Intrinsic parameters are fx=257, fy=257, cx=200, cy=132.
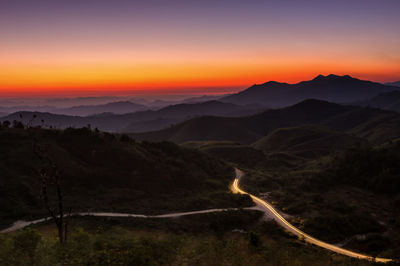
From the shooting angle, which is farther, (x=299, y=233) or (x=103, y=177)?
(x=103, y=177)

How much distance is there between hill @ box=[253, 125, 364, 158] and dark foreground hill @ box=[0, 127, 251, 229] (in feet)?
287

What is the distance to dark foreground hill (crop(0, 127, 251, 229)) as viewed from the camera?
49031mm

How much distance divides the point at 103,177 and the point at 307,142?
474 ft

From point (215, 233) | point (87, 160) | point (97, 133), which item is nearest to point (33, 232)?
point (215, 233)

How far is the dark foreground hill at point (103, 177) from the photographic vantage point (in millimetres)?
49031

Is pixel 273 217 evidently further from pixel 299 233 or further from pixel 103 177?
pixel 103 177

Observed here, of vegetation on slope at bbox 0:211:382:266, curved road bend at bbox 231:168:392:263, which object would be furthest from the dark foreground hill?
vegetation on slope at bbox 0:211:382:266

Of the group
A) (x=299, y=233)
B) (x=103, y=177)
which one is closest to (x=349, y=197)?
(x=299, y=233)

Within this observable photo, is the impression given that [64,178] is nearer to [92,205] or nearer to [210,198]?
[92,205]

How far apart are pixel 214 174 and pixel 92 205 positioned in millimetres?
42746

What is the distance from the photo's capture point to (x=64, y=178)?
187ft

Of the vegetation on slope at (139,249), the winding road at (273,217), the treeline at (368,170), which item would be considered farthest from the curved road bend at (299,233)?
the treeline at (368,170)

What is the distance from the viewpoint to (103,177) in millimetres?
61719

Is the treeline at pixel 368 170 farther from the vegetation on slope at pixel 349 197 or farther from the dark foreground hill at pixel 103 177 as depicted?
the dark foreground hill at pixel 103 177
